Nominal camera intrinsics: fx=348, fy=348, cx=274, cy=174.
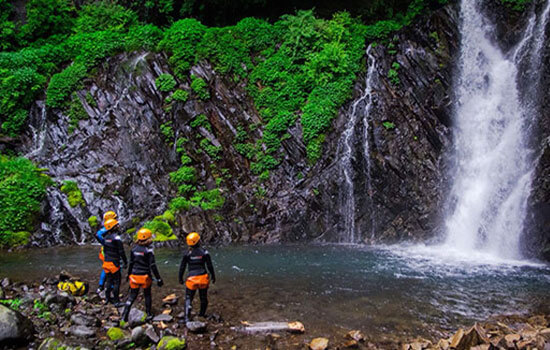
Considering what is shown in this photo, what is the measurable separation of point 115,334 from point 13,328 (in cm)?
130

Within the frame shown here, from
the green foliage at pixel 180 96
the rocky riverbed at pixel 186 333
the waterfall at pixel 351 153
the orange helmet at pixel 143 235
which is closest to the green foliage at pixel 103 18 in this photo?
the green foliage at pixel 180 96

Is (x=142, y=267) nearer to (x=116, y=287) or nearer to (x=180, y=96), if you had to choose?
(x=116, y=287)

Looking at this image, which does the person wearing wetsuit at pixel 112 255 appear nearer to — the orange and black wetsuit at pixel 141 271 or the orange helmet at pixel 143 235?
the orange and black wetsuit at pixel 141 271

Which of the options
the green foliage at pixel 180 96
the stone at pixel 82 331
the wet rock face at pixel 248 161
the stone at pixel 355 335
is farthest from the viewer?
the green foliage at pixel 180 96

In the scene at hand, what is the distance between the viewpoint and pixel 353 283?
8.41 meters

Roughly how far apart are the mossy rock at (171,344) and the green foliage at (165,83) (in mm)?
13897

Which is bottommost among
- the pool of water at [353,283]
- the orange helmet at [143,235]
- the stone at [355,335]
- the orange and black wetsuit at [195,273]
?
the pool of water at [353,283]

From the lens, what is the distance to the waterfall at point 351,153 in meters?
14.6

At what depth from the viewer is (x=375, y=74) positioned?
16688 millimetres

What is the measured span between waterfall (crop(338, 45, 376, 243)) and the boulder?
11.5 metres

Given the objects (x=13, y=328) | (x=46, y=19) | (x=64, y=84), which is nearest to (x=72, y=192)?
(x=64, y=84)

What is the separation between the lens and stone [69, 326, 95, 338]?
204 inches

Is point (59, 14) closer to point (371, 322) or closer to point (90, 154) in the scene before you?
point (90, 154)

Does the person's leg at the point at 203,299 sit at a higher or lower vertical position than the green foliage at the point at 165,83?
lower
